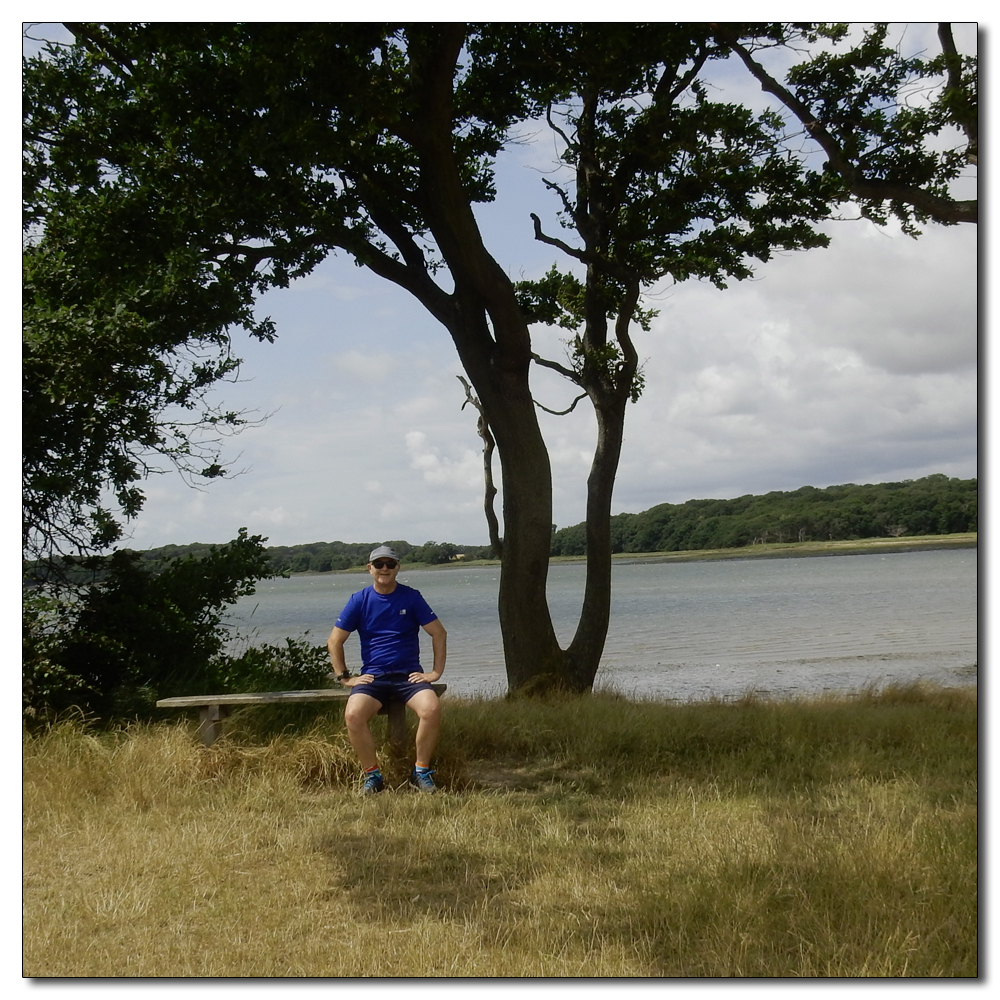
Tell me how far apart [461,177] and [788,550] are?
15.2ft

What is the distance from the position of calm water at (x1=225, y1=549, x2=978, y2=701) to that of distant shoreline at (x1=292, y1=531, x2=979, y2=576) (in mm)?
179

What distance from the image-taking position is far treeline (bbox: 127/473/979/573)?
21.7 feet

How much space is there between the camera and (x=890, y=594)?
1115 inches

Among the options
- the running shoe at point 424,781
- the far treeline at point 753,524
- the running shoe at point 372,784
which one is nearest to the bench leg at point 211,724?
the running shoe at point 372,784

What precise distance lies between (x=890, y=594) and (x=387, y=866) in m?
26.6

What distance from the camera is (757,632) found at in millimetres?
21625

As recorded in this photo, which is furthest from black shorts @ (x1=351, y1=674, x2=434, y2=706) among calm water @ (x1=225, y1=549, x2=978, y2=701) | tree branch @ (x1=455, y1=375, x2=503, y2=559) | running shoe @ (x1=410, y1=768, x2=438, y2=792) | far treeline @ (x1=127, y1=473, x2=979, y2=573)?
tree branch @ (x1=455, y1=375, x2=503, y2=559)

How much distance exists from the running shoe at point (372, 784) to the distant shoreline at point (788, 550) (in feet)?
6.29

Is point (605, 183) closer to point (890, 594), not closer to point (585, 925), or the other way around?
point (585, 925)

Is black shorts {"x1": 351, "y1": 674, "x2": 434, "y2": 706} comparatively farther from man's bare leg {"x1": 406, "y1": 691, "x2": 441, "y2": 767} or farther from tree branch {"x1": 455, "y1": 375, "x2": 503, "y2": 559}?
tree branch {"x1": 455, "y1": 375, "x2": 503, "y2": 559}

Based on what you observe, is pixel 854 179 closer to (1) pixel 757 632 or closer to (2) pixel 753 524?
(2) pixel 753 524

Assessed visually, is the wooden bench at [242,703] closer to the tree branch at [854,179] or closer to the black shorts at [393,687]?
the black shorts at [393,687]

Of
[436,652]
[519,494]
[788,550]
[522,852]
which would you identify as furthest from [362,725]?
[788,550]

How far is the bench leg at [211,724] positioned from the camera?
5887 millimetres
